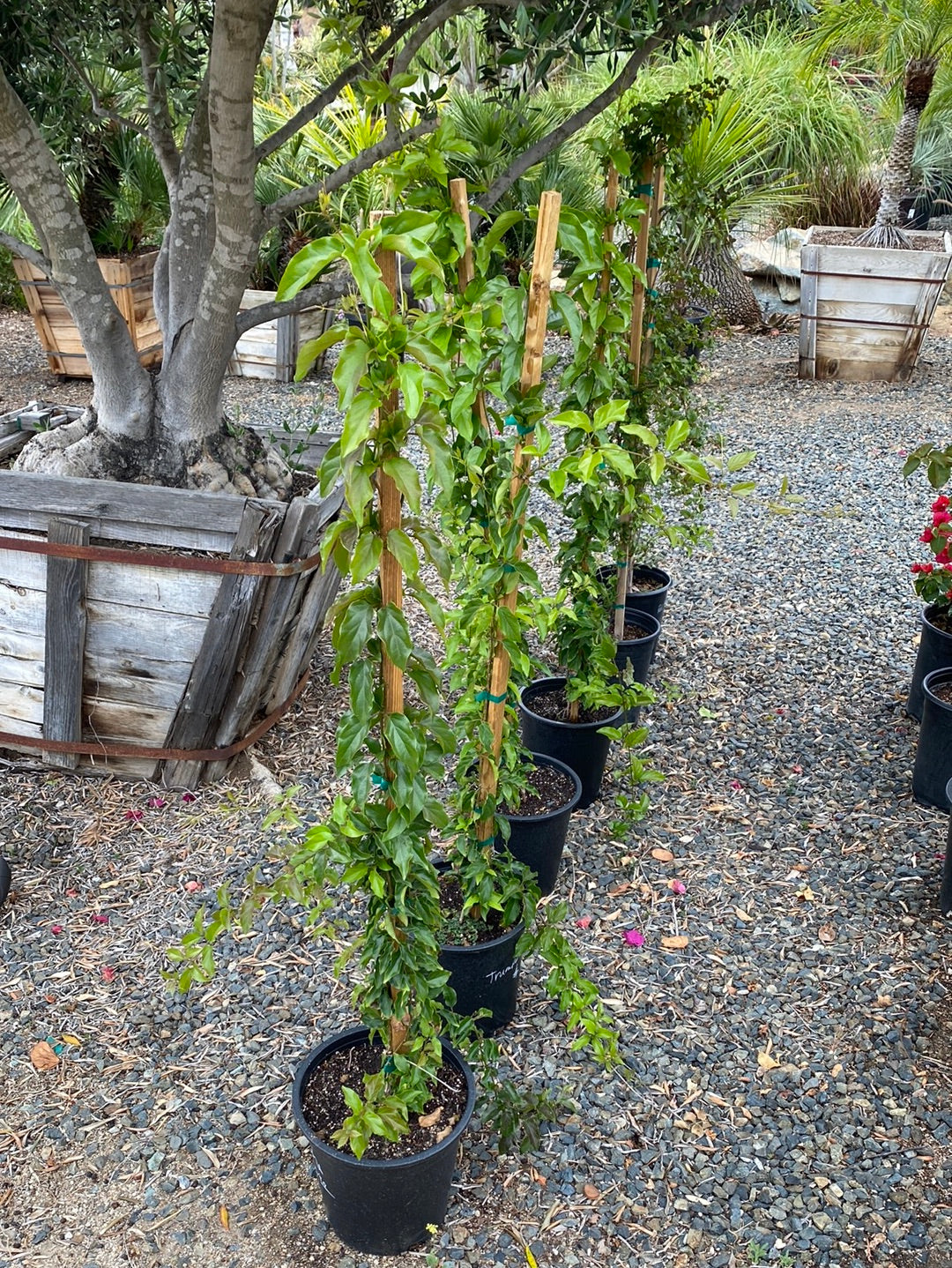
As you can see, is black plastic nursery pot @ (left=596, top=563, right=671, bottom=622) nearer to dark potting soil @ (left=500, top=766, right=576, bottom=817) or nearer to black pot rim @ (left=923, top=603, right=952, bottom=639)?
black pot rim @ (left=923, top=603, right=952, bottom=639)

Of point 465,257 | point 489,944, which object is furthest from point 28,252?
point 489,944

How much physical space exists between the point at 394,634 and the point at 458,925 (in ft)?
2.92

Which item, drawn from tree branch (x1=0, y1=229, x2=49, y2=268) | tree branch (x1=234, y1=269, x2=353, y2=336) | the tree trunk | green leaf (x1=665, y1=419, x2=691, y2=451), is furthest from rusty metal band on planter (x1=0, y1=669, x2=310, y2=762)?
the tree trunk

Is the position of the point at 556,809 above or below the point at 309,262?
below

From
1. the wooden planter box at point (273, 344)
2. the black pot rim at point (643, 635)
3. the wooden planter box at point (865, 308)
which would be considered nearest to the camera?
the black pot rim at point (643, 635)

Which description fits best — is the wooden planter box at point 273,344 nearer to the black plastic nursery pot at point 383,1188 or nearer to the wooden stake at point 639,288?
the wooden stake at point 639,288

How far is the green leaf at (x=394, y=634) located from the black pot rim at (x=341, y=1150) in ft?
2.52

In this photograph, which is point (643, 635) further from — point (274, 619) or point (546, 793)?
point (274, 619)

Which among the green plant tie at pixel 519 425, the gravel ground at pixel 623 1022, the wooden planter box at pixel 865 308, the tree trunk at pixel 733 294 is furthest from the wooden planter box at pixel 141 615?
the tree trunk at pixel 733 294

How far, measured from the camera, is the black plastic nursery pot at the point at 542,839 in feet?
8.33

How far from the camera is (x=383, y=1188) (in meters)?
1.71

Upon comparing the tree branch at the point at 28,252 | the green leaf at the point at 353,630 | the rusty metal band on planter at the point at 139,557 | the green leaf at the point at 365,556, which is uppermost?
the tree branch at the point at 28,252

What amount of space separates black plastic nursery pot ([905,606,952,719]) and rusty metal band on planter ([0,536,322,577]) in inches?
82.5

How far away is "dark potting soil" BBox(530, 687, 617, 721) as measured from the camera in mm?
3070
